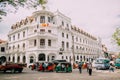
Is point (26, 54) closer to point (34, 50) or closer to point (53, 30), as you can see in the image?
point (34, 50)

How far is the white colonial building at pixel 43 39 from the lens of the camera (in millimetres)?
43875

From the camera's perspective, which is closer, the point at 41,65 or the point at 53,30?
the point at 41,65

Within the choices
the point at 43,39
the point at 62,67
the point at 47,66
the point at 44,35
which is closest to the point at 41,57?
the point at 43,39

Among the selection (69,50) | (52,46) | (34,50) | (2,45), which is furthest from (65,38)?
(2,45)

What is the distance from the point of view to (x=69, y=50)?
5125cm

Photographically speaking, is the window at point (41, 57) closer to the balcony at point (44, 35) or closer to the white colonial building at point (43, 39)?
the white colonial building at point (43, 39)

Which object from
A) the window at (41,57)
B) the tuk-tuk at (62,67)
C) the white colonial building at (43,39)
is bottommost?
the tuk-tuk at (62,67)

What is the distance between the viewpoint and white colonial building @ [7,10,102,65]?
43875mm

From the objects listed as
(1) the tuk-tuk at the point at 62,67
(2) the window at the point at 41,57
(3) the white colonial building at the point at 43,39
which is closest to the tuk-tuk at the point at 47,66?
(1) the tuk-tuk at the point at 62,67

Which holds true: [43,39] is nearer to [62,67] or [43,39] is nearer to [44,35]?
[44,35]

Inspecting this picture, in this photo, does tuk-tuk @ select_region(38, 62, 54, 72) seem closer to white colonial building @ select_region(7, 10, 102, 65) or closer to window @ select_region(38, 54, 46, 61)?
white colonial building @ select_region(7, 10, 102, 65)

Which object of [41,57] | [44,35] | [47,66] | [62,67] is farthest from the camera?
[41,57]

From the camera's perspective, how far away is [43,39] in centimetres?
4406

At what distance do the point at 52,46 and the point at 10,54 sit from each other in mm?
17103
